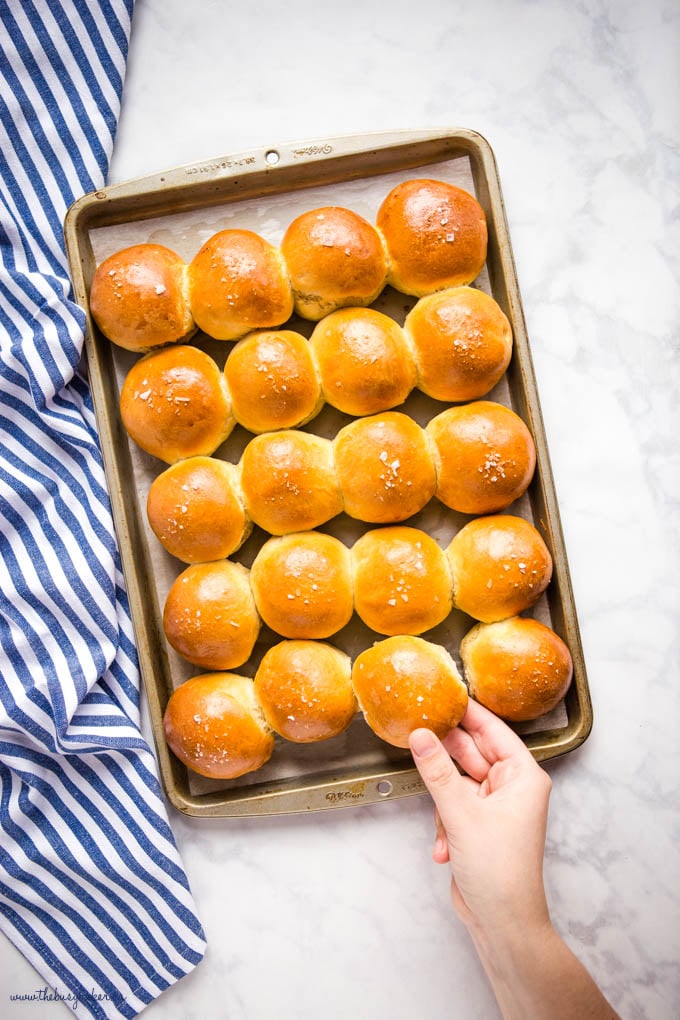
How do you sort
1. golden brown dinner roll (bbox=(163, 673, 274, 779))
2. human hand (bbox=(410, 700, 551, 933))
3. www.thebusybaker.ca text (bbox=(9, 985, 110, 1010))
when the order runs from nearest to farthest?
human hand (bbox=(410, 700, 551, 933)), golden brown dinner roll (bbox=(163, 673, 274, 779)), www.thebusybaker.ca text (bbox=(9, 985, 110, 1010))

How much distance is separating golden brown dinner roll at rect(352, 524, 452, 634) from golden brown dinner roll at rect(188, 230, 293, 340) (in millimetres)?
488

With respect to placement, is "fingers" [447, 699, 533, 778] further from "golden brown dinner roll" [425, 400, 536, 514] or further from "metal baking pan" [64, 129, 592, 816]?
"golden brown dinner roll" [425, 400, 536, 514]

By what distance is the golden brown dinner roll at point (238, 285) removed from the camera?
1491 millimetres

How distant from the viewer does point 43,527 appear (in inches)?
62.7

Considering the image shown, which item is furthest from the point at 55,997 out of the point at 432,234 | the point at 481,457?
the point at 432,234

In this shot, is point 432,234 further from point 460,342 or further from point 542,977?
point 542,977

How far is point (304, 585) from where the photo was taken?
1.49 metres

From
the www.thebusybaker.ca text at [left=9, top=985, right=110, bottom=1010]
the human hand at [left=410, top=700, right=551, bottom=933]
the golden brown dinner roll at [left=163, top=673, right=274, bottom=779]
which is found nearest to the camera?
the human hand at [left=410, top=700, right=551, bottom=933]

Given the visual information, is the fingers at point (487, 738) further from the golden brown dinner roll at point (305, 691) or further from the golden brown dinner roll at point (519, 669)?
the golden brown dinner roll at point (305, 691)

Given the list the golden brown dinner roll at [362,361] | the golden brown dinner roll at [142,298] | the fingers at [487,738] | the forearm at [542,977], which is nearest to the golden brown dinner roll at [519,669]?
the fingers at [487,738]

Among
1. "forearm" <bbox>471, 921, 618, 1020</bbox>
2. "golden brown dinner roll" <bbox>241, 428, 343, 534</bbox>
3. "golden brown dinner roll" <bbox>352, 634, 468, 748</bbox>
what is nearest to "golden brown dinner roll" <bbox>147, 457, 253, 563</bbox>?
"golden brown dinner roll" <bbox>241, 428, 343, 534</bbox>

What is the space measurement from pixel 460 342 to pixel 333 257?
0.29 meters

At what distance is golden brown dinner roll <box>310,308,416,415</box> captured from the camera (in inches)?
58.4

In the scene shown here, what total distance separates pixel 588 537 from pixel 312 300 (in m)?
0.78
